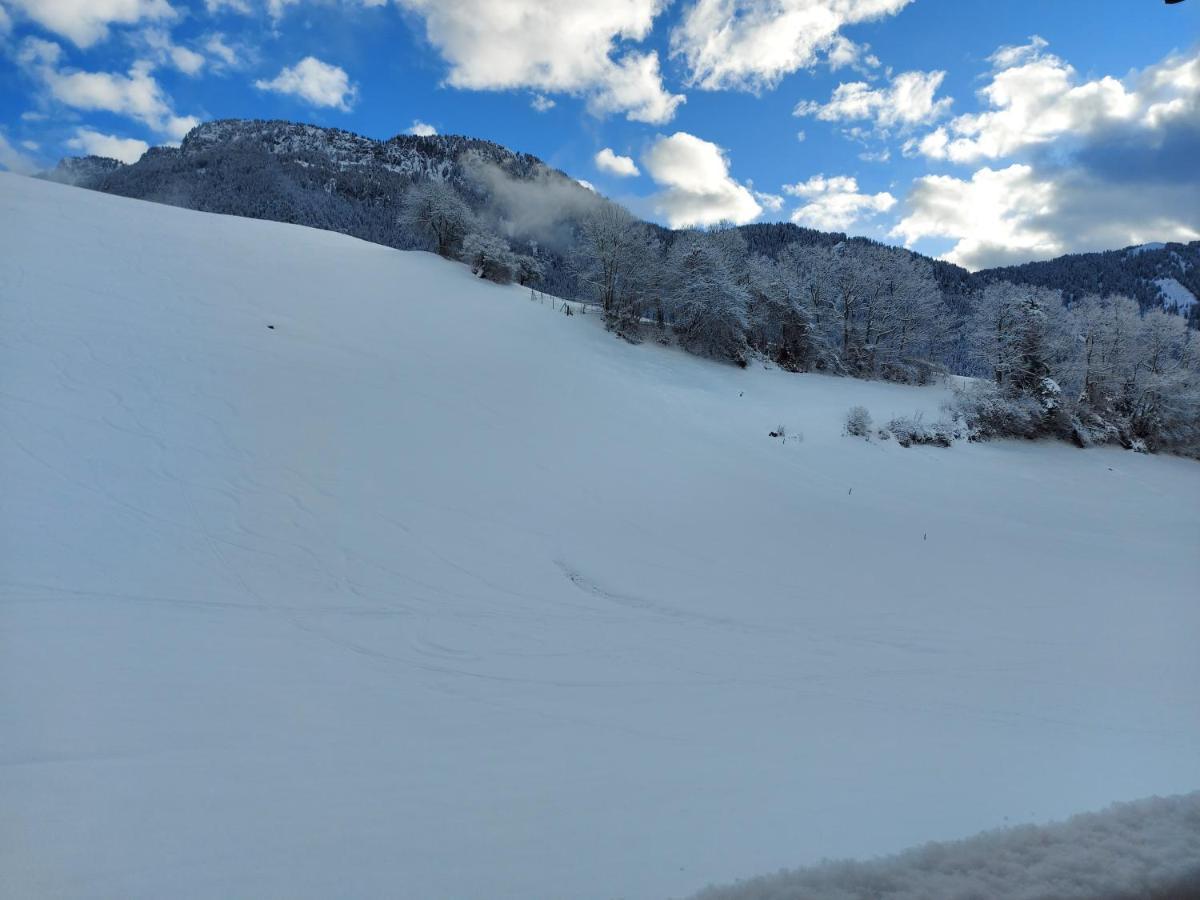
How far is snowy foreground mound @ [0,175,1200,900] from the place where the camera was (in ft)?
9.17

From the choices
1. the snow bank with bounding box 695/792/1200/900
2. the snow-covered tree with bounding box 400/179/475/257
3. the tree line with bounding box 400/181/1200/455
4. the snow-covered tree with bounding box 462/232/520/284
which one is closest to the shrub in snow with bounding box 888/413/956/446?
the tree line with bounding box 400/181/1200/455

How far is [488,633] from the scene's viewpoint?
563cm

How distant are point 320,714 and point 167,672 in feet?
4.54

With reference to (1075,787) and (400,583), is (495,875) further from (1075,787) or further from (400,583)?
(400,583)

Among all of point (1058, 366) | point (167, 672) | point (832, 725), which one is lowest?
point (167, 672)

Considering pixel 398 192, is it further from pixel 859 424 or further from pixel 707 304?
pixel 859 424

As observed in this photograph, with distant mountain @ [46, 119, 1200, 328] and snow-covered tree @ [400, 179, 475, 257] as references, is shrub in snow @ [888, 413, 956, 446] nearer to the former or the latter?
snow-covered tree @ [400, 179, 475, 257]

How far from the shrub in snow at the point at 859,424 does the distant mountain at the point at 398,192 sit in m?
48.1

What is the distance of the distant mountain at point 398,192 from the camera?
93500mm

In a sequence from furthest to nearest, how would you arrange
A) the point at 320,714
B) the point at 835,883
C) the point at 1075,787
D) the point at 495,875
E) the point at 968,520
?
the point at 968,520, the point at 320,714, the point at 1075,787, the point at 495,875, the point at 835,883

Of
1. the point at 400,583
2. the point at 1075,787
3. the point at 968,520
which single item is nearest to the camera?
the point at 1075,787

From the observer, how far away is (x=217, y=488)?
300 inches

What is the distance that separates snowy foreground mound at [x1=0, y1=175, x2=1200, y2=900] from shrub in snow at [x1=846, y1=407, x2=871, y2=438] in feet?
7.59

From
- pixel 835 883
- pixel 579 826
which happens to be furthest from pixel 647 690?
pixel 835 883
